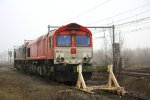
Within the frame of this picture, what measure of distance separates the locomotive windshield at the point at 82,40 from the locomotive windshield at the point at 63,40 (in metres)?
0.50

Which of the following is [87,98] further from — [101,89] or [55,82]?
[55,82]

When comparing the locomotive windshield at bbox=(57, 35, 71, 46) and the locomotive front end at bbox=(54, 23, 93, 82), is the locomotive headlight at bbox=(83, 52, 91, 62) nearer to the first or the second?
the locomotive front end at bbox=(54, 23, 93, 82)

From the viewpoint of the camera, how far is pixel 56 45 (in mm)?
19484

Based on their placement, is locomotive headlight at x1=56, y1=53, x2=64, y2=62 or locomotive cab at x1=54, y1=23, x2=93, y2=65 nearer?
locomotive headlight at x1=56, y1=53, x2=64, y2=62

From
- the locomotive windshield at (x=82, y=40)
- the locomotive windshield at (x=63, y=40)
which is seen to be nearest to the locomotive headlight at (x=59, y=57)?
the locomotive windshield at (x=63, y=40)

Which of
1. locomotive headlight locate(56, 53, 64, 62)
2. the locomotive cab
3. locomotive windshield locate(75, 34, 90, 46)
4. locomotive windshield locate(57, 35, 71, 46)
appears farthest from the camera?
locomotive windshield locate(75, 34, 90, 46)

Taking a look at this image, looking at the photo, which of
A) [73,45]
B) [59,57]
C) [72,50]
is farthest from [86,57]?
[59,57]

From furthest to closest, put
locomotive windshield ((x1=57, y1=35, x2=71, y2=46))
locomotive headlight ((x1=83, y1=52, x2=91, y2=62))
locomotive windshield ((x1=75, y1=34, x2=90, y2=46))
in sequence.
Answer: locomotive windshield ((x1=75, y1=34, x2=90, y2=46))
locomotive headlight ((x1=83, y1=52, x2=91, y2=62))
locomotive windshield ((x1=57, y1=35, x2=71, y2=46))

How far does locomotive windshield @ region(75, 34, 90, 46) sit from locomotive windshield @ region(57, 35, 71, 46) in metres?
0.50

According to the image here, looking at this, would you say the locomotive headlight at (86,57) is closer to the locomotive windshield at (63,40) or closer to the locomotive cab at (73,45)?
the locomotive cab at (73,45)

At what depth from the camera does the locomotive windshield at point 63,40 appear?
64.6 feet

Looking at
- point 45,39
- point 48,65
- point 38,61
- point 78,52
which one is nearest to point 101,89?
point 78,52

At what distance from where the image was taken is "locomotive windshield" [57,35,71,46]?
1970cm

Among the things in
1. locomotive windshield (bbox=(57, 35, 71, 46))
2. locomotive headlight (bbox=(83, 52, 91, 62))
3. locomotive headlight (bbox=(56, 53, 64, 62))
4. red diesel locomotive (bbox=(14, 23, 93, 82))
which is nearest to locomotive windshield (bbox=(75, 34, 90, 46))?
red diesel locomotive (bbox=(14, 23, 93, 82))
